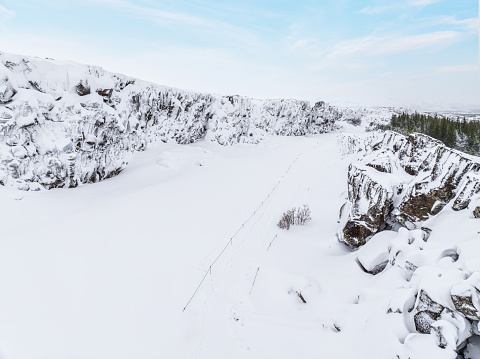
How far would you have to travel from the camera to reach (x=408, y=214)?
816cm

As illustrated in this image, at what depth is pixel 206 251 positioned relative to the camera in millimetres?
10609

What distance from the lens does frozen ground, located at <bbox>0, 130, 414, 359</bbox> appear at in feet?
20.0

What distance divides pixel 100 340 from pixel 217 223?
7459mm

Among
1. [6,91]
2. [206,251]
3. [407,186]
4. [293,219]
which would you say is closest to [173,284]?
[206,251]

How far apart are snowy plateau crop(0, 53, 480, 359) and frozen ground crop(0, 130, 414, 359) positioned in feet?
0.15

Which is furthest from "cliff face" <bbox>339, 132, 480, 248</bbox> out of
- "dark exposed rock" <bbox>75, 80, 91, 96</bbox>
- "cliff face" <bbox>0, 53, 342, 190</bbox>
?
"dark exposed rock" <bbox>75, 80, 91, 96</bbox>

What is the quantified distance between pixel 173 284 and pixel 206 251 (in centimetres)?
231

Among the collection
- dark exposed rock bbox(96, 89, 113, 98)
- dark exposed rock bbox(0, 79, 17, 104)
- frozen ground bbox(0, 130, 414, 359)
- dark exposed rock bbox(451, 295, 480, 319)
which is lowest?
frozen ground bbox(0, 130, 414, 359)

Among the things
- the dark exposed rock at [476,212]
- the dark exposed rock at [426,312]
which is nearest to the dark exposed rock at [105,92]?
the dark exposed rock at [426,312]

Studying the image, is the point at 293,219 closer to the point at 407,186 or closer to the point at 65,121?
the point at 407,186

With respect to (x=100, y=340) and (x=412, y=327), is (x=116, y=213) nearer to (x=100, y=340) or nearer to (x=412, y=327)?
(x=100, y=340)

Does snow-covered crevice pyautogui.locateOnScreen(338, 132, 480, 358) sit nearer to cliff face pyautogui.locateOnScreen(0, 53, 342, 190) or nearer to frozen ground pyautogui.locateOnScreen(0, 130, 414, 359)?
frozen ground pyautogui.locateOnScreen(0, 130, 414, 359)

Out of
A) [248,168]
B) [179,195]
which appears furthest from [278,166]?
[179,195]

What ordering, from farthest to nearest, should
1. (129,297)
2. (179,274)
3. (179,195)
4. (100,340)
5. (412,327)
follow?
(179,195), (179,274), (129,297), (100,340), (412,327)
